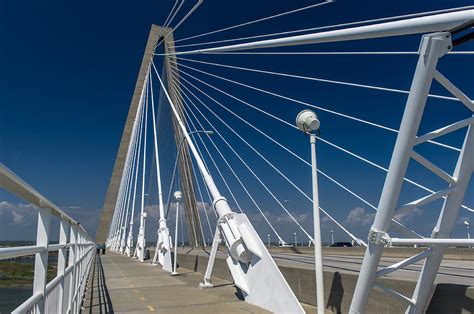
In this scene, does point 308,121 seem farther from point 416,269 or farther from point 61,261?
point 416,269

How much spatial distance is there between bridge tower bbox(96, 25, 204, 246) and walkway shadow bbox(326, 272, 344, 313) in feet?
55.1

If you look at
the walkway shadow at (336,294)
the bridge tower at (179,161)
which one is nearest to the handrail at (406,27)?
the walkway shadow at (336,294)

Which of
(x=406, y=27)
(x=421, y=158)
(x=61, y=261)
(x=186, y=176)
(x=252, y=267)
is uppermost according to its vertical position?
(x=186, y=176)

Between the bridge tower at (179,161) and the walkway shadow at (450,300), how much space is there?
19.0 metres

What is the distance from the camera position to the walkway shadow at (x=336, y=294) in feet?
25.3

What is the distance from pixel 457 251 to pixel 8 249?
17.1m

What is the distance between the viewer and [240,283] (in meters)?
10.0

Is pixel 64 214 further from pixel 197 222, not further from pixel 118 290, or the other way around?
pixel 197 222

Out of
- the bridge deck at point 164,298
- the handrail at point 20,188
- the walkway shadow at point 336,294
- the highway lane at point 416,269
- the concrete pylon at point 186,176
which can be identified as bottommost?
the bridge deck at point 164,298

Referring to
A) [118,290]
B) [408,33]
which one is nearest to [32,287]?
[408,33]

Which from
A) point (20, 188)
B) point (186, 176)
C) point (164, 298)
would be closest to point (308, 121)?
point (20, 188)

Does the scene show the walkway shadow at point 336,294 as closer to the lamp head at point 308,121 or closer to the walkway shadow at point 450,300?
the walkway shadow at point 450,300

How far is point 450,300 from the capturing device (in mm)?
5637

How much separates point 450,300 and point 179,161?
21.9 m
